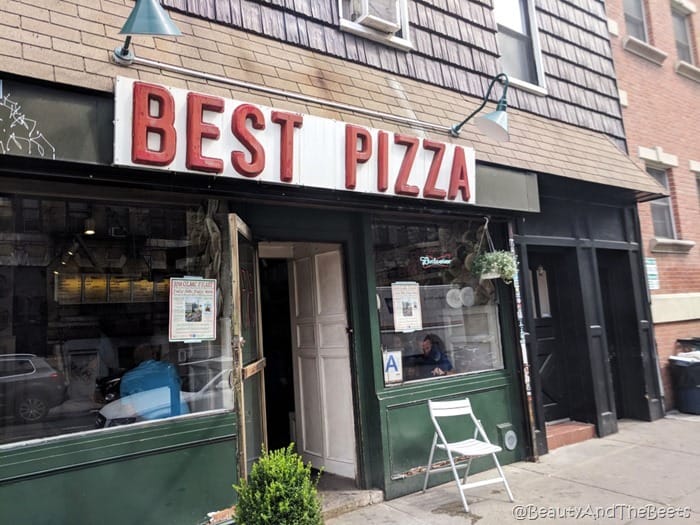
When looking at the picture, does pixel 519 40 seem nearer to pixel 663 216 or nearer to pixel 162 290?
pixel 663 216

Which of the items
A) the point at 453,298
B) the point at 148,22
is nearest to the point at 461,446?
the point at 453,298

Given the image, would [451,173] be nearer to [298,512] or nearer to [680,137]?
[298,512]

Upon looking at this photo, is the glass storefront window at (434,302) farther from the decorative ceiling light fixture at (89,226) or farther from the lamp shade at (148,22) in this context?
the lamp shade at (148,22)

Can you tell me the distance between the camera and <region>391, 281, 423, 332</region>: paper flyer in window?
509cm

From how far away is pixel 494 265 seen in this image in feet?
17.9

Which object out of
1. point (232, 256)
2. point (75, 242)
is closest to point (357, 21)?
point (232, 256)

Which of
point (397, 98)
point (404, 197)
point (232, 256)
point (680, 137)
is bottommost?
point (232, 256)

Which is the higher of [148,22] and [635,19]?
[635,19]

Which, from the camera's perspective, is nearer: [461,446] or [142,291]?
[142,291]

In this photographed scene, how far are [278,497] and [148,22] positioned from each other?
2742 millimetres

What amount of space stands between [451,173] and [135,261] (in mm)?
2801

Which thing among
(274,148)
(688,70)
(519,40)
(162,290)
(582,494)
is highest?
(688,70)

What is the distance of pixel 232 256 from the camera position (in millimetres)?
3471

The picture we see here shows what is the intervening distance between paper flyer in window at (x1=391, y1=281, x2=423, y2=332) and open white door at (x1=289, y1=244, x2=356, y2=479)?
1.83 feet
